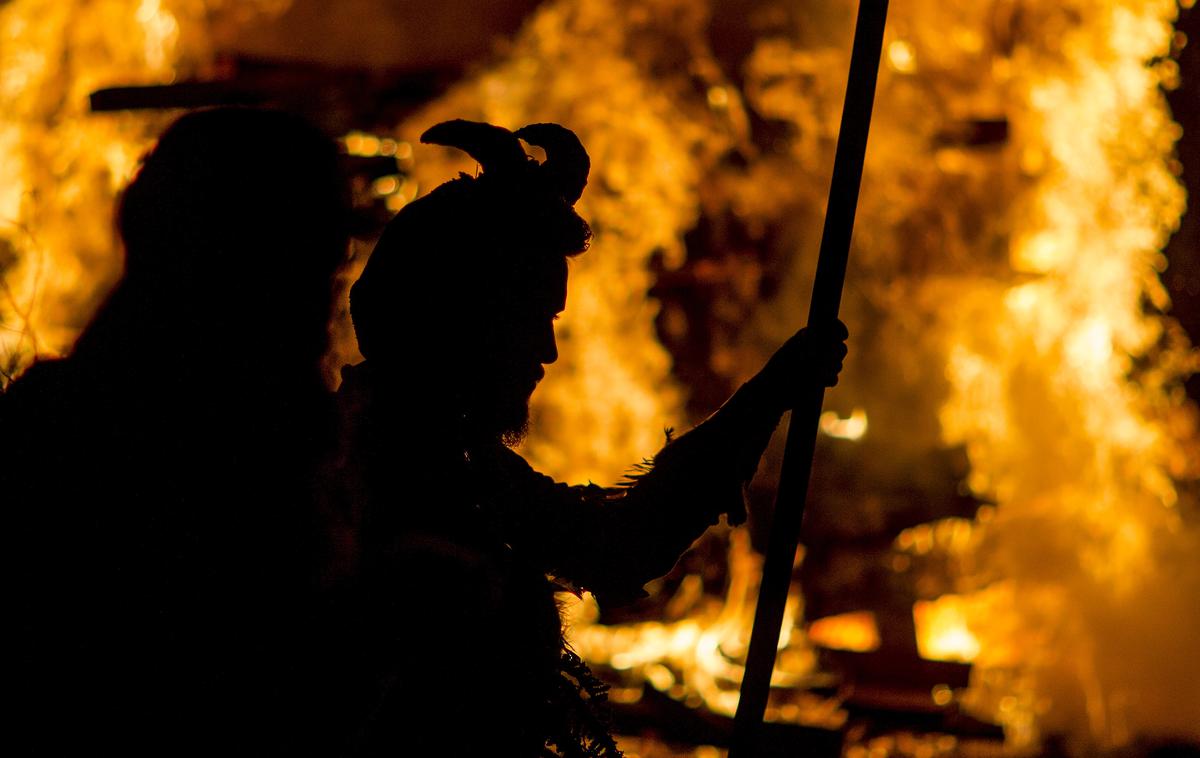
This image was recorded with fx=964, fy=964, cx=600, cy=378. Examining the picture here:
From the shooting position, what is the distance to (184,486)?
1.30 m

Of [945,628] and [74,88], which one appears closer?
[74,88]

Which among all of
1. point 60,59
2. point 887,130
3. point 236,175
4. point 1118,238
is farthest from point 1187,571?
point 60,59

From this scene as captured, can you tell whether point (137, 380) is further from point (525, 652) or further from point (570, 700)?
point (570, 700)

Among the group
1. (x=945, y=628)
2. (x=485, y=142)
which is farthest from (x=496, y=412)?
(x=945, y=628)

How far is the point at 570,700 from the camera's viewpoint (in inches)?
63.4

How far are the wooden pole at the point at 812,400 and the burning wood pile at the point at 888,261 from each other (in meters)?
4.34

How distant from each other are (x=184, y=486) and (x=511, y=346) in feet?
1.75

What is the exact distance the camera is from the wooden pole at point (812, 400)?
64.7 inches

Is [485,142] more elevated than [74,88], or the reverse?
[74,88]

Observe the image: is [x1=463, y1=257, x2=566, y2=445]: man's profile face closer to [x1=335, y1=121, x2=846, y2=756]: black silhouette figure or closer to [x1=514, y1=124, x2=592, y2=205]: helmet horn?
[x1=335, y1=121, x2=846, y2=756]: black silhouette figure

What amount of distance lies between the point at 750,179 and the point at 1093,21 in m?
Answer: 2.48

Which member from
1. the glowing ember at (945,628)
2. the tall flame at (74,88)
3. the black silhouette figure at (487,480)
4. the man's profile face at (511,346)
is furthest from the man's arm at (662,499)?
the tall flame at (74,88)

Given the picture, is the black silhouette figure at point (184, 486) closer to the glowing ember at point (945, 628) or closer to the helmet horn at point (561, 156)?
the helmet horn at point (561, 156)

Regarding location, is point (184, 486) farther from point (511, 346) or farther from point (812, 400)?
point (812, 400)
